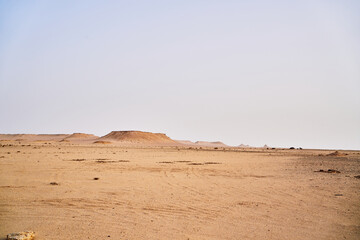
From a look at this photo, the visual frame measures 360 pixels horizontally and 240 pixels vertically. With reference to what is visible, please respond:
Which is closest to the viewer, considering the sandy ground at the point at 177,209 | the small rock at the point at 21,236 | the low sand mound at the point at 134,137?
the small rock at the point at 21,236

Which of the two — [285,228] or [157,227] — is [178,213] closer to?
[157,227]

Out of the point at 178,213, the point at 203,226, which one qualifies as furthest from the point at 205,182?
the point at 203,226

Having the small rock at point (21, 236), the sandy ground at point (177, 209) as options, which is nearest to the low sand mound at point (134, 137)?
the sandy ground at point (177, 209)

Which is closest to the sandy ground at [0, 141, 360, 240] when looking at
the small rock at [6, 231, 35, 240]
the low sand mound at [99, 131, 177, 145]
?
the small rock at [6, 231, 35, 240]

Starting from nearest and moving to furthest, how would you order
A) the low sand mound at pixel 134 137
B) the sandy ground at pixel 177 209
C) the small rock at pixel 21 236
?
the small rock at pixel 21 236
the sandy ground at pixel 177 209
the low sand mound at pixel 134 137

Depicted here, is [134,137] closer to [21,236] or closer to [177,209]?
[177,209]

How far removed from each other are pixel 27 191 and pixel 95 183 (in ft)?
8.12

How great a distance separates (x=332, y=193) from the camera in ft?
34.6

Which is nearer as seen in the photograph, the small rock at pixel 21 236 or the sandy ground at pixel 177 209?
the small rock at pixel 21 236

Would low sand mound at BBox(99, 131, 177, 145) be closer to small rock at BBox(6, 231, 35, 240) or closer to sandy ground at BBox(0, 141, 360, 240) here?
sandy ground at BBox(0, 141, 360, 240)

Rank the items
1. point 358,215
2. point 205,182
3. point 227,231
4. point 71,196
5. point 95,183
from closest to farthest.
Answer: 1. point 227,231
2. point 358,215
3. point 71,196
4. point 95,183
5. point 205,182

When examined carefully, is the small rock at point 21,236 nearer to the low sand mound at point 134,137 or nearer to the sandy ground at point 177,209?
the sandy ground at point 177,209

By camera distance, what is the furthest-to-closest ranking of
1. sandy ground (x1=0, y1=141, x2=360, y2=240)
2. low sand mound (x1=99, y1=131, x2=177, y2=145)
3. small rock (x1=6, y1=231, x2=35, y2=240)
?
1. low sand mound (x1=99, y1=131, x2=177, y2=145)
2. sandy ground (x1=0, y1=141, x2=360, y2=240)
3. small rock (x1=6, y1=231, x2=35, y2=240)

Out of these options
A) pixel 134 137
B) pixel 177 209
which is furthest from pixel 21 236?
pixel 134 137
